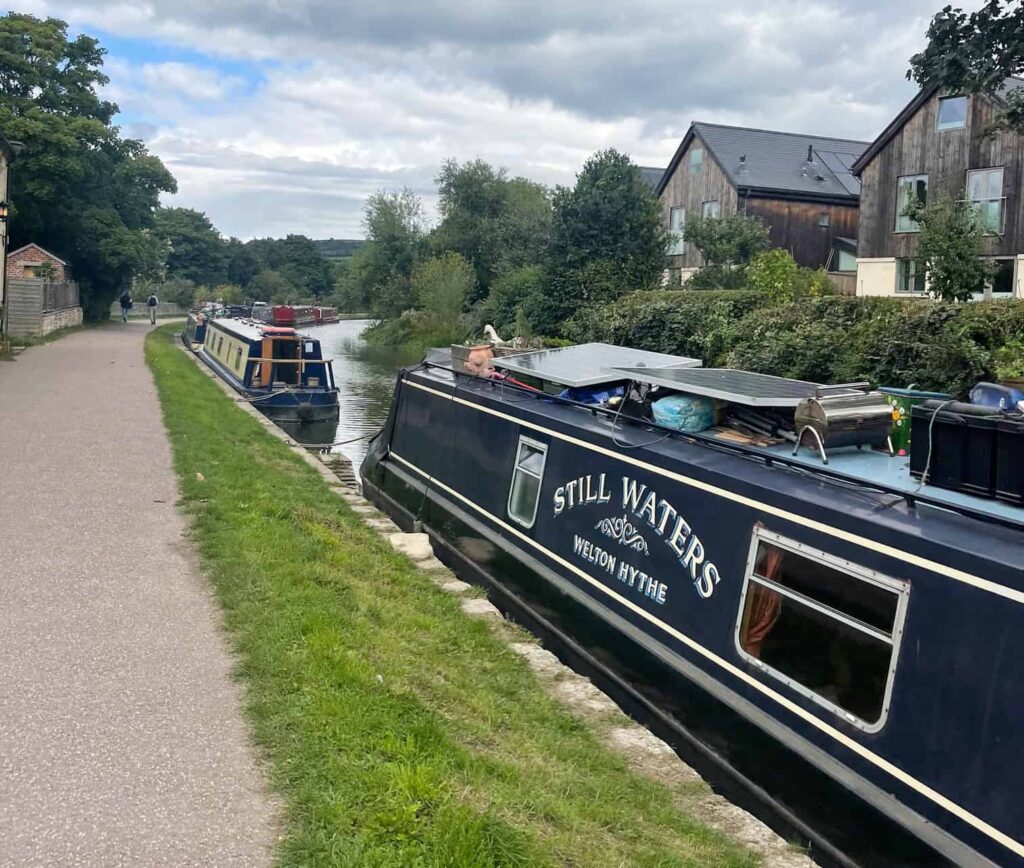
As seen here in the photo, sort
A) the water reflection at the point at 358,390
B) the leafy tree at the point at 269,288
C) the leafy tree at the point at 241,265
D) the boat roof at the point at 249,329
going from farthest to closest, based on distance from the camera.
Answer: the leafy tree at the point at 241,265 → the leafy tree at the point at 269,288 → the boat roof at the point at 249,329 → the water reflection at the point at 358,390

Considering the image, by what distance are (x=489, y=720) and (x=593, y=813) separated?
92 centimetres

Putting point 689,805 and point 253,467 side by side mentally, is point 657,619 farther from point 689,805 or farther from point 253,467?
point 253,467

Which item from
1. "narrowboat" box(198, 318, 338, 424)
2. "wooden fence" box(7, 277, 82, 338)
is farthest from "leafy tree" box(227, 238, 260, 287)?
"narrowboat" box(198, 318, 338, 424)

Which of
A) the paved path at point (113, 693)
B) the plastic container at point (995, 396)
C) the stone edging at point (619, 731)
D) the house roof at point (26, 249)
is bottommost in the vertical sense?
the stone edging at point (619, 731)

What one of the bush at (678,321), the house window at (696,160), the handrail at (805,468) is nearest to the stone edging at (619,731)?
the handrail at (805,468)

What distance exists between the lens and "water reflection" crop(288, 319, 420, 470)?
1867 cm

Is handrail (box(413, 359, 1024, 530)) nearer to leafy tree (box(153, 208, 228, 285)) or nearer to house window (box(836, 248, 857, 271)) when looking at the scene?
house window (box(836, 248, 857, 271))

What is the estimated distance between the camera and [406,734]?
13.3 feet

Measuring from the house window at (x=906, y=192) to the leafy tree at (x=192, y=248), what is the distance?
74.3 m

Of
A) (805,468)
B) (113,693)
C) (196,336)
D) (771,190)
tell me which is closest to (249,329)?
(196,336)

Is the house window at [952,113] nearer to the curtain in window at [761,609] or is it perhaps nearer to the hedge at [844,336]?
the hedge at [844,336]

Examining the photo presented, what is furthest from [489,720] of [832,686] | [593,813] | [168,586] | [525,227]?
[525,227]

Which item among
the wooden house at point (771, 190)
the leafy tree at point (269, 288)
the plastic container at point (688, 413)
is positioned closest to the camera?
the plastic container at point (688, 413)

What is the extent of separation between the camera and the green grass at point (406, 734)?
3311 millimetres
